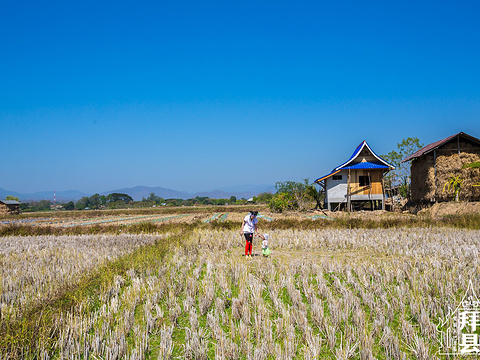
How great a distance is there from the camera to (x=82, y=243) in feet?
37.8

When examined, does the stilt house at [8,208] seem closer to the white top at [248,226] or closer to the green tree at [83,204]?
the green tree at [83,204]

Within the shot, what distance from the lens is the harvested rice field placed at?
127 inches

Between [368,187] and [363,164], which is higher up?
[363,164]

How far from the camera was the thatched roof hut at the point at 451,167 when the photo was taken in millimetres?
19438

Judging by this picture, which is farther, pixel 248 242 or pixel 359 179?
pixel 359 179

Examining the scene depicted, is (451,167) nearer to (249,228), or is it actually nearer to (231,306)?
(249,228)

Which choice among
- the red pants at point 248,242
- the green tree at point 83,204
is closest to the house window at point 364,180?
the red pants at point 248,242

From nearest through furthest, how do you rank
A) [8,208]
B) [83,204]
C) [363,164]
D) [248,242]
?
[248,242]
[363,164]
[8,208]
[83,204]

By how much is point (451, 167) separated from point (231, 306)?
1976 centimetres

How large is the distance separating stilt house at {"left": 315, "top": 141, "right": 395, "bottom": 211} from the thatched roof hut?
3.26 m

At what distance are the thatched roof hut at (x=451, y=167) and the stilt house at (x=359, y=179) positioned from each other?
128 inches

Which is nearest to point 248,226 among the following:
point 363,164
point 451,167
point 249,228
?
point 249,228

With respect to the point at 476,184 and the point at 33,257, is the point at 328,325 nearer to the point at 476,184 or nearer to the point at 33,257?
the point at 33,257

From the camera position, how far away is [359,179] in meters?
Result: 24.8
